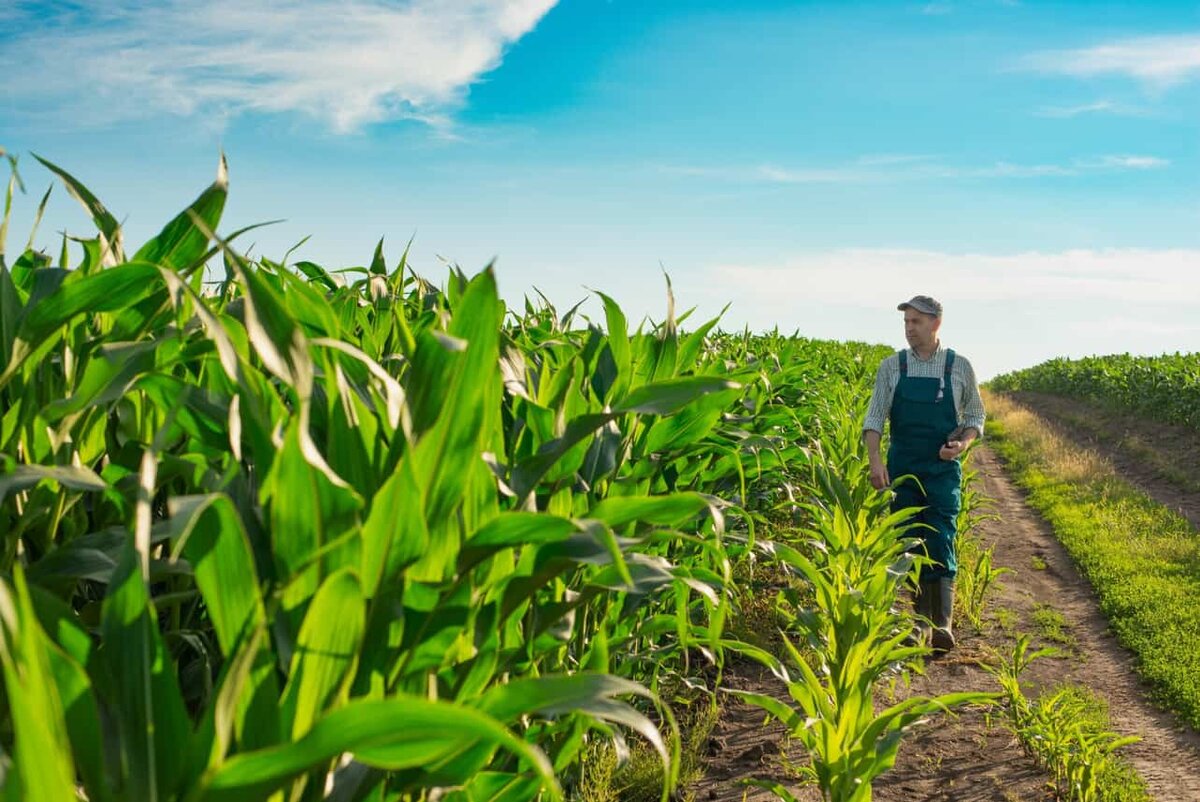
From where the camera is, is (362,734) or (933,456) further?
(933,456)

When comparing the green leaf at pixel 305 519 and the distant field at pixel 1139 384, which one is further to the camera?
the distant field at pixel 1139 384

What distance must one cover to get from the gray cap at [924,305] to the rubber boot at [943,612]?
1.63 m

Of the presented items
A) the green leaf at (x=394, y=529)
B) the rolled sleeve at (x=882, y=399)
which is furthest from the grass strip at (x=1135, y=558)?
the green leaf at (x=394, y=529)

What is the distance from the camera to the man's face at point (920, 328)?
570 centimetres

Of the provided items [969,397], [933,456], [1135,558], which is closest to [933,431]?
[933,456]

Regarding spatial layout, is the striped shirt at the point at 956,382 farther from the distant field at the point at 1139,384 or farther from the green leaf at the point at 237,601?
the distant field at the point at 1139,384

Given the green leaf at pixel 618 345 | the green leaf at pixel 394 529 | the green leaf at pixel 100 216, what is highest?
the green leaf at pixel 100 216

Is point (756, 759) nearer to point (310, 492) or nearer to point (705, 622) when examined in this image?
point (705, 622)

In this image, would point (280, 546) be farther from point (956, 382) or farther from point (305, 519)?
point (956, 382)

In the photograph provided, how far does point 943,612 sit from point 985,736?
1.39 metres

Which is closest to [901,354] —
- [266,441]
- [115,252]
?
[115,252]

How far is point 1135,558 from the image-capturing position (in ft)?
25.7

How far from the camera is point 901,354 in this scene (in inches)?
235

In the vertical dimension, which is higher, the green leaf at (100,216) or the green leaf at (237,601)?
the green leaf at (100,216)
